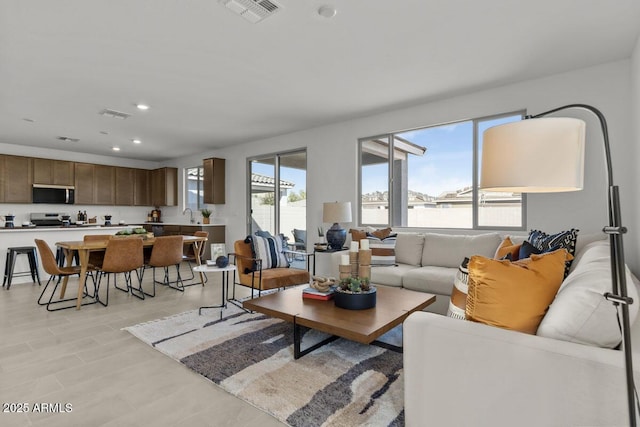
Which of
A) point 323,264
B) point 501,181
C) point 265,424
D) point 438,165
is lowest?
point 265,424

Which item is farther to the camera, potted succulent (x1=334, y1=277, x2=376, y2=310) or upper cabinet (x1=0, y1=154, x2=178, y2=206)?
upper cabinet (x1=0, y1=154, x2=178, y2=206)

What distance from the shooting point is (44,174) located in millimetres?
7168

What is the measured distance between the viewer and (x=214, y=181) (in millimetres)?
7172

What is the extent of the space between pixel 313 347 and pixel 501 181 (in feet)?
6.19

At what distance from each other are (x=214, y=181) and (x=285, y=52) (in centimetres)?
461

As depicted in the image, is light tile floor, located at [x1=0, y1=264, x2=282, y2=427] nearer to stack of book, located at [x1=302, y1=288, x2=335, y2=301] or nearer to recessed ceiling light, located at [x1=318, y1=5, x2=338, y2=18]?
stack of book, located at [x1=302, y1=288, x2=335, y2=301]

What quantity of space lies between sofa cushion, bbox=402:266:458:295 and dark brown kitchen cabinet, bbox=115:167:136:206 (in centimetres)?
763

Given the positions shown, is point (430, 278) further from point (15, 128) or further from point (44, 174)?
point (44, 174)

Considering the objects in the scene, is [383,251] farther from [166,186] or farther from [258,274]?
[166,186]

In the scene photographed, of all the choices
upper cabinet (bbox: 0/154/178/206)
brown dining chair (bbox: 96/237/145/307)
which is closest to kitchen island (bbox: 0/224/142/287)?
brown dining chair (bbox: 96/237/145/307)

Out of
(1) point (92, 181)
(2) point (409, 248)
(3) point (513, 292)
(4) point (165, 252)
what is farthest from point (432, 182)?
(1) point (92, 181)

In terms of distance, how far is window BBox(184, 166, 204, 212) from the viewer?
8.26 m

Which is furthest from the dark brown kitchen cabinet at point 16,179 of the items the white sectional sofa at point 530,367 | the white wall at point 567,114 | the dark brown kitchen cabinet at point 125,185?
the white sectional sofa at point 530,367

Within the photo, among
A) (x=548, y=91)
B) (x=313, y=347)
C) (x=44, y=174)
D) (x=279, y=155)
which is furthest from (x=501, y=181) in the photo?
(x=44, y=174)
